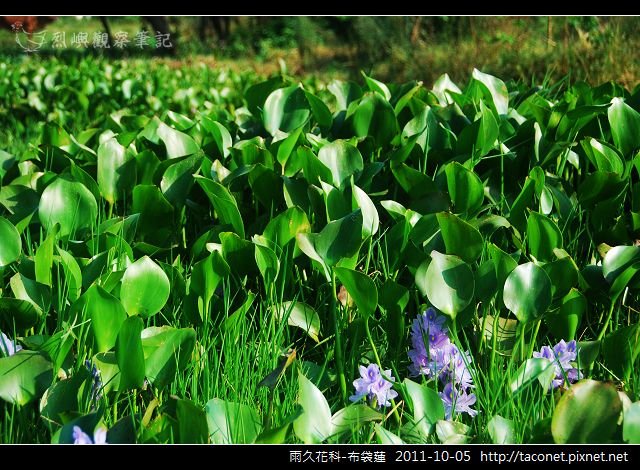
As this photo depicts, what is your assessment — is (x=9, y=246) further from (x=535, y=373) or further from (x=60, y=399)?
(x=535, y=373)

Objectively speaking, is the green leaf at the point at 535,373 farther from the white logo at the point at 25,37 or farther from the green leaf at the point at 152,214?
the white logo at the point at 25,37

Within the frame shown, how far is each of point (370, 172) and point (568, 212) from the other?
0.60 m

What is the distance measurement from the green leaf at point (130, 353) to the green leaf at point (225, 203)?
0.68 metres

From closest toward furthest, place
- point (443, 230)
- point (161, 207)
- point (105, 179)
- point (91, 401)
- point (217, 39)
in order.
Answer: point (91, 401) → point (443, 230) → point (161, 207) → point (105, 179) → point (217, 39)

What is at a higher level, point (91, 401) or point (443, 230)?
point (443, 230)

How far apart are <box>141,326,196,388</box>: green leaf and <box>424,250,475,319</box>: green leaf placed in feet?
1.73

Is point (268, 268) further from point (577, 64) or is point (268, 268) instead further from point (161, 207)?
point (577, 64)

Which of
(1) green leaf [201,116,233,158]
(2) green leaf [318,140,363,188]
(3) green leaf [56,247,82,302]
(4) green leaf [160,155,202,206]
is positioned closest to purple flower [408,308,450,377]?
(2) green leaf [318,140,363,188]

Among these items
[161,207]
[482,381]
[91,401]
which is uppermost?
[161,207]

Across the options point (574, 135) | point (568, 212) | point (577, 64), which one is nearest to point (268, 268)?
point (568, 212)

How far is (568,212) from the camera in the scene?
2.31 metres

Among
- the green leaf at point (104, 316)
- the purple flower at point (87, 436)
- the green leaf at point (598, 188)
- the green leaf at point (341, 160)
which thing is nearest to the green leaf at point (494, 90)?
the green leaf at point (598, 188)

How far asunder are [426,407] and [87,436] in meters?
0.63

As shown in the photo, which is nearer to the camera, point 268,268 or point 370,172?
point 268,268
